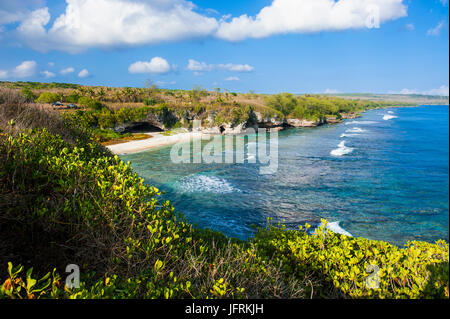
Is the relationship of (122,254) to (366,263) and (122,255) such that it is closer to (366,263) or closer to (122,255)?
(122,255)

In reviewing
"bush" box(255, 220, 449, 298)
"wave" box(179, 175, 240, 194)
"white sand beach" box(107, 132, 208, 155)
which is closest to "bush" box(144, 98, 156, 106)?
"white sand beach" box(107, 132, 208, 155)

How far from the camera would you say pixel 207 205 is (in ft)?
72.2

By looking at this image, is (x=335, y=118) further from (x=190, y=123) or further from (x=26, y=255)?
(x=26, y=255)

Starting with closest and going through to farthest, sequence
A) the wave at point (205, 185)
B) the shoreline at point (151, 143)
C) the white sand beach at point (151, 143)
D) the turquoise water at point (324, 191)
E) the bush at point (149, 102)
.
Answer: the turquoise water at point (324, 191)
the wave at point (205, 185)
the shoreline at point (151, 143)
the white sand beach at point (151, 143)
the bush at point (149, 102)

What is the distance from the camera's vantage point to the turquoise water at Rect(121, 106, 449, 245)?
737 inches

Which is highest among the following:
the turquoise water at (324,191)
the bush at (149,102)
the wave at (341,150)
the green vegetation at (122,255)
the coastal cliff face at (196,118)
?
the bush at (149,102)

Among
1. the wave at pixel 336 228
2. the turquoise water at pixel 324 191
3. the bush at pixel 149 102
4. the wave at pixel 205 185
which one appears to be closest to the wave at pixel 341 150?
the turquoise water at pixel 324 191

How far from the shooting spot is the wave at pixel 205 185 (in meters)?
25.6

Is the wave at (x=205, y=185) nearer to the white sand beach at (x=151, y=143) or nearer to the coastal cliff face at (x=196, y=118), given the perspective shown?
the white sand beach at (x=151, y=143)

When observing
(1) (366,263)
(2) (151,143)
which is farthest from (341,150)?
(1) (366,263)

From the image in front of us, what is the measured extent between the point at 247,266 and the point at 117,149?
42630 millimetres

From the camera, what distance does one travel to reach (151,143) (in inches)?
1949

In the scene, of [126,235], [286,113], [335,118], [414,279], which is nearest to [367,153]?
[414,279]

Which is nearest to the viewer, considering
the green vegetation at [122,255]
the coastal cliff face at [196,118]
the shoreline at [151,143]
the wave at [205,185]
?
the green vegetation at [122,255]
